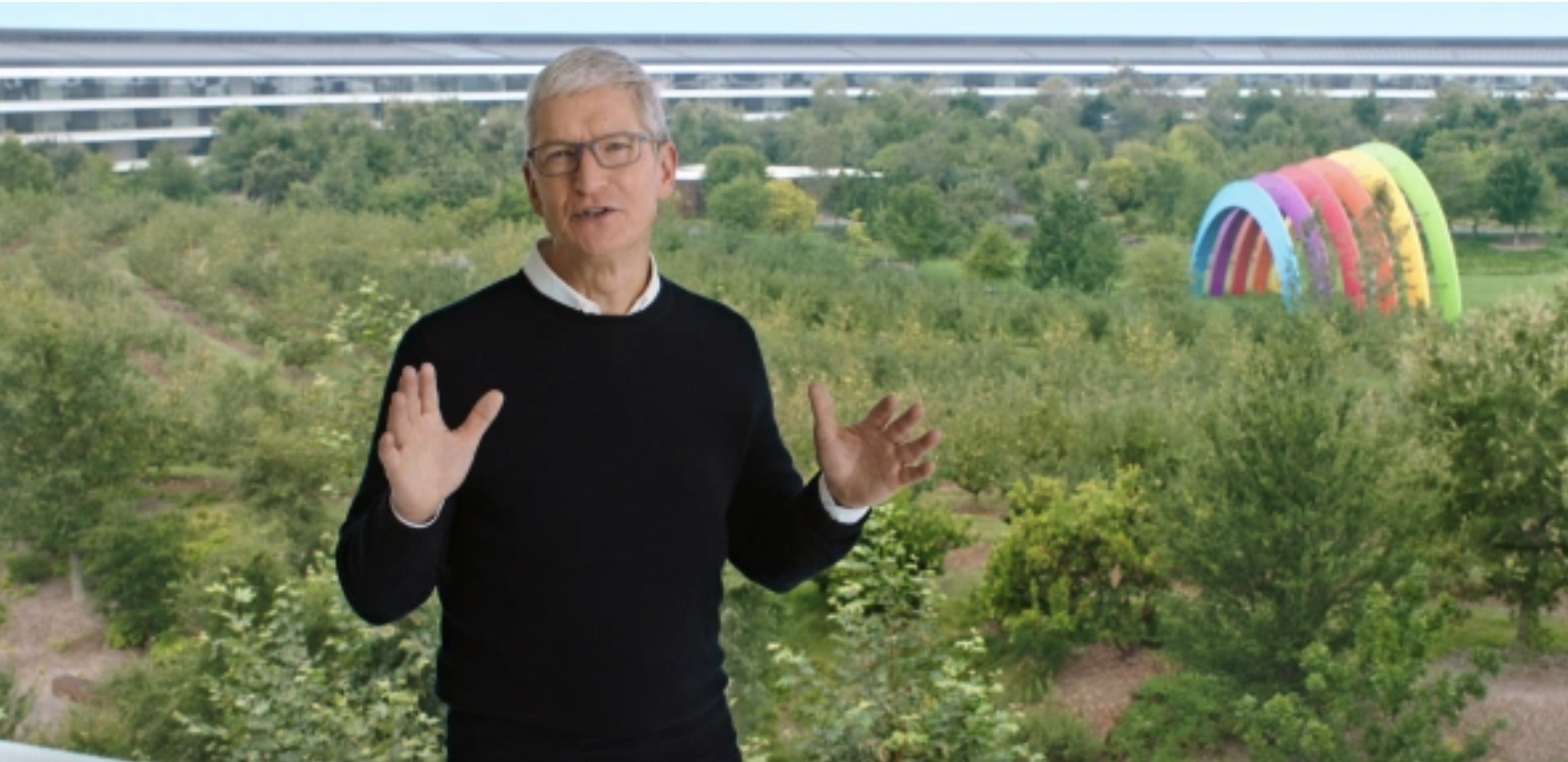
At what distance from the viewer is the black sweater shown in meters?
1.03

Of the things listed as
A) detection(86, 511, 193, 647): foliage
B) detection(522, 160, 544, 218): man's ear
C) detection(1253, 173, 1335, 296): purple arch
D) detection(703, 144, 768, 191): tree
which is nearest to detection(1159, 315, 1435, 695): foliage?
detection(1253, 173, 1335, 296): purple arch

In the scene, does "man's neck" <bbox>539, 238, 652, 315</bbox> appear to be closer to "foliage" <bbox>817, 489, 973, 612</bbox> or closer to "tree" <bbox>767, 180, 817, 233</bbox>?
"foliage" <bbox>817, 489, 973, 612</bbox>

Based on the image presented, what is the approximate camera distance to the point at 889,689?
359cm

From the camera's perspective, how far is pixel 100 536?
198 inches

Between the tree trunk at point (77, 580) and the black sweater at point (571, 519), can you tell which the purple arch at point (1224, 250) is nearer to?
the tree trunk at point (77, 580)

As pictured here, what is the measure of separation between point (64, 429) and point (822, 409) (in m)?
4.38

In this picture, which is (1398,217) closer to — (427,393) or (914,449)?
(914,449)

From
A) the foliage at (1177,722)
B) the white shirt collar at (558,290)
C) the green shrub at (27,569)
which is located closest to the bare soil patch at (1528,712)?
the foliage at (1177,722)

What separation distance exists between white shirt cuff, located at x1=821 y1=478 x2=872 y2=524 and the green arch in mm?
4014

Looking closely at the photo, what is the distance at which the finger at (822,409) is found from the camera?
1084 mm

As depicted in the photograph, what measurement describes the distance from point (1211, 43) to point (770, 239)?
1.43 metres

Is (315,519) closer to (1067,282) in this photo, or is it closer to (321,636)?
(321,636)

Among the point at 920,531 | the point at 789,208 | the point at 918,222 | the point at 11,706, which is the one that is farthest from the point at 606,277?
the point at 918,222

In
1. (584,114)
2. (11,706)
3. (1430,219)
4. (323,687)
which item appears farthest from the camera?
(1430,219)
